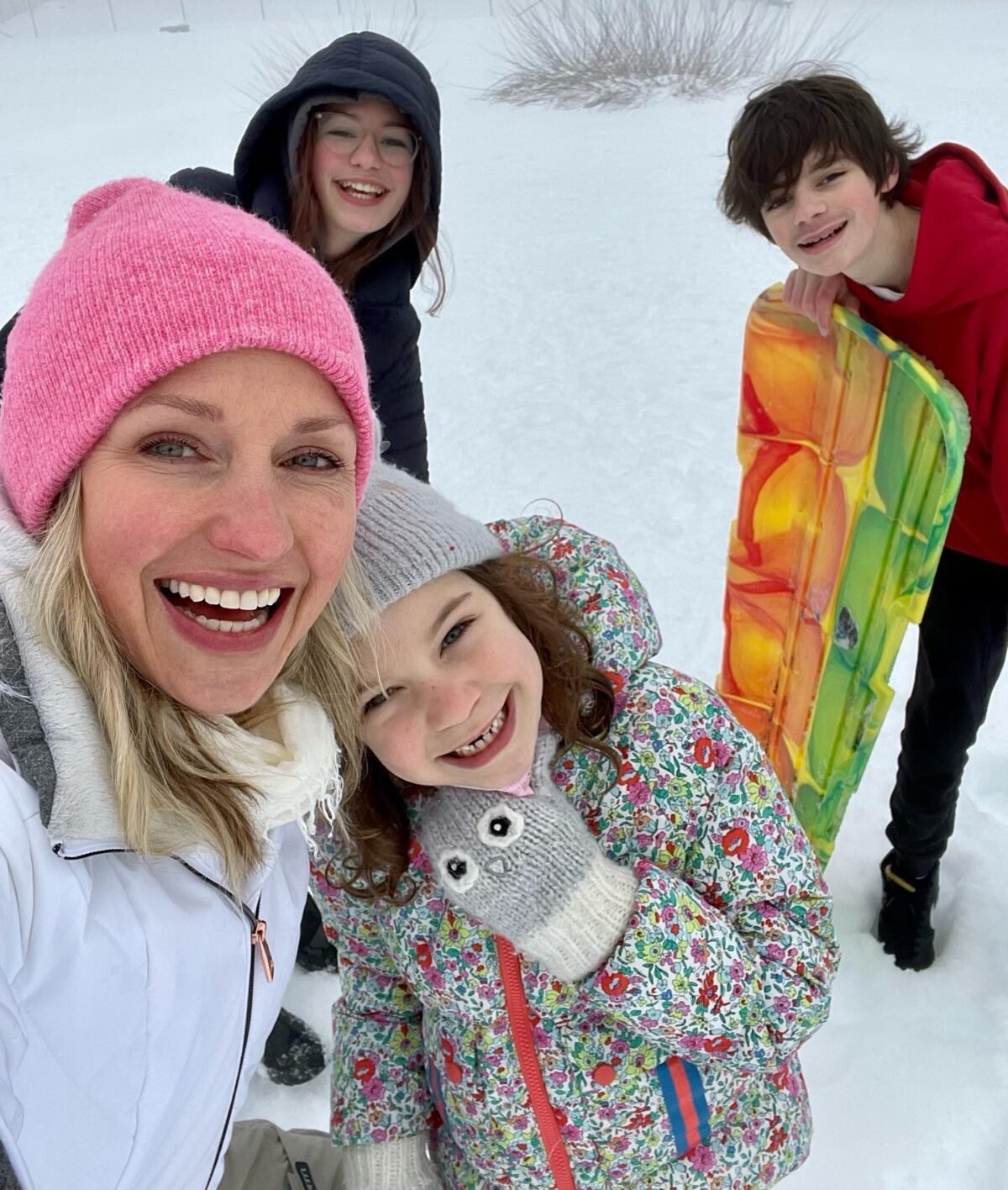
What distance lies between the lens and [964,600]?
5.97ft

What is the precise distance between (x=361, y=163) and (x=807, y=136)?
94cm

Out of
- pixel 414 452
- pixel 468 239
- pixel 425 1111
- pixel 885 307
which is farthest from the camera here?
pixel 468 239

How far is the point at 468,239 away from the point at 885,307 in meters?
6.81

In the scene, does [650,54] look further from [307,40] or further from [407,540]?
[407,540]

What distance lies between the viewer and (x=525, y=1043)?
1.22m

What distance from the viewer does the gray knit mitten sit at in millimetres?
1131

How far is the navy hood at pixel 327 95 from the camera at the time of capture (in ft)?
6.53

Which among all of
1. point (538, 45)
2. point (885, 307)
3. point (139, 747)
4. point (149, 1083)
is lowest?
point (149, 1083)

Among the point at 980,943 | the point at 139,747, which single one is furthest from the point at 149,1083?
the point at 980,943

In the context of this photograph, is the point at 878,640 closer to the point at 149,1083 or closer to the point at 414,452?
the point at 414,452

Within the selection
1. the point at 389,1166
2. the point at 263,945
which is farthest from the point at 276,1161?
the point at 263,945

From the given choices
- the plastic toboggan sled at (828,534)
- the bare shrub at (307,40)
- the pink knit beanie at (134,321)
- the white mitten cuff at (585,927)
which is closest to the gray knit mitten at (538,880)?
the white mitten cuff at (585,927)

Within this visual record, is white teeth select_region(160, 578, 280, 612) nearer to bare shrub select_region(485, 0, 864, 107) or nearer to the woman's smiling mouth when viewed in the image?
the woman's smiling mouth

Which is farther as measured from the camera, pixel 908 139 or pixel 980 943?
pixel 980 943
